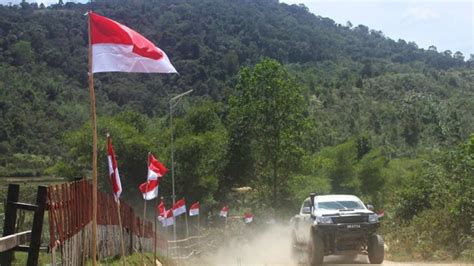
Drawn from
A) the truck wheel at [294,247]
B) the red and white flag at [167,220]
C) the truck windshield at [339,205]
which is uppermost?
the truck windshield at [339,205]

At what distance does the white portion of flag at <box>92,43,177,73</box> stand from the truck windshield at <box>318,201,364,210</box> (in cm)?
1026

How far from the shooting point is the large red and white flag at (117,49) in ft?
29.3

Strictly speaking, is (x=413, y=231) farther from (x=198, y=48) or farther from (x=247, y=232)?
(x=198, y=48)

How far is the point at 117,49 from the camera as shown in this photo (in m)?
9.00

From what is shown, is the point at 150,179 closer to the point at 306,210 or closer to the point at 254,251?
the point at 306,210

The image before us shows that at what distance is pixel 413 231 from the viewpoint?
24.2 m

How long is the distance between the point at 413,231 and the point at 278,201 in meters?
30.3

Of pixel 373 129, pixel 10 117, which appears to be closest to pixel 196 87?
pixel 373 129

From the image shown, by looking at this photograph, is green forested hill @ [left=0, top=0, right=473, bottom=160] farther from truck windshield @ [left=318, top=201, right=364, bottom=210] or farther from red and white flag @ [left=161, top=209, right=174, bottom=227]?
truck windshield @ [left=318, top=201, right=364, bottom=210]

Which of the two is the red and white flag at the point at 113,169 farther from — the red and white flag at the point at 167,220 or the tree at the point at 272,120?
the tree at the point at 272,120

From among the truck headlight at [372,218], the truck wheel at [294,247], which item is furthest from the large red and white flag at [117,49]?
the truck wheel at [294,247]

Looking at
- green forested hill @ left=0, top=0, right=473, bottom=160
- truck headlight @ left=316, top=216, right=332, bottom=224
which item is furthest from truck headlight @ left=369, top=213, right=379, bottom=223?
green forested hill @ left=0, top=0, right=473, bottom=160

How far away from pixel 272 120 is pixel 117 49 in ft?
147

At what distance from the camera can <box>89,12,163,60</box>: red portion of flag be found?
8.98 meters
